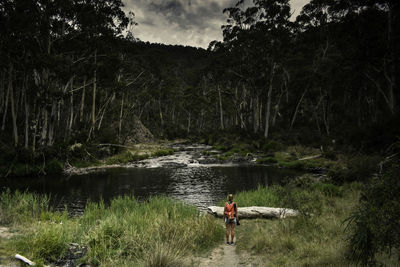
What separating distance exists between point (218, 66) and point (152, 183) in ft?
105

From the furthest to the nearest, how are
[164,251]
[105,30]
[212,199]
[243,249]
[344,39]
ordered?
[105,30] < [344,39] < [212,199] < [243,249] < [164,251]

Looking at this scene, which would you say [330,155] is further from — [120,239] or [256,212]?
[120,239]

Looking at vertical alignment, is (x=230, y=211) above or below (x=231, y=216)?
above

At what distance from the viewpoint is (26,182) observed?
19203 millimetres

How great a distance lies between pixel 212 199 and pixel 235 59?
32.8m

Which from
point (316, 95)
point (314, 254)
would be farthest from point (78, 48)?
point (316, 95)

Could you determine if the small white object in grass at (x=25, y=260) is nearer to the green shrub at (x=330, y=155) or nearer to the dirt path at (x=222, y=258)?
the dirt path at (x=222, y=258)

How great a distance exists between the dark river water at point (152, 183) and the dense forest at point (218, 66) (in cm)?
620

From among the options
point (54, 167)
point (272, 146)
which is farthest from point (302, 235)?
point (272, 146)

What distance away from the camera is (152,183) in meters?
19.4

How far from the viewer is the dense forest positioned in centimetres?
2302

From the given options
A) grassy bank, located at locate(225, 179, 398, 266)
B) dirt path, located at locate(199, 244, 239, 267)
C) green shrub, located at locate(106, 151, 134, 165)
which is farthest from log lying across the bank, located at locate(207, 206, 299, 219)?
green shrub, located at locate(106, 151, 134, 165)

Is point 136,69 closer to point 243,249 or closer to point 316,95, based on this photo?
point 316,95

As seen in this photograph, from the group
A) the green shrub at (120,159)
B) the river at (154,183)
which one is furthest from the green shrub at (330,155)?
the green shrub at (120,159)
